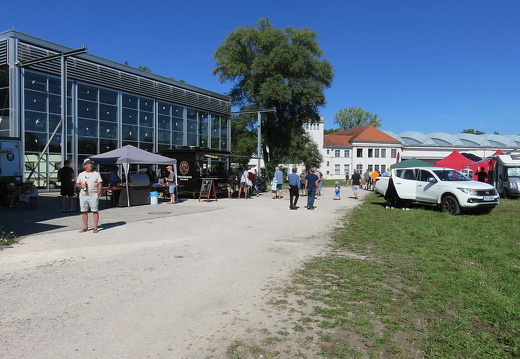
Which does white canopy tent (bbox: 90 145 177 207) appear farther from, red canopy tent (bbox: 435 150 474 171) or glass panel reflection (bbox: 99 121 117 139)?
red canopy tent (bbox: 435 150 474 171)

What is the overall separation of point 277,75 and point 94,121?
19048mm

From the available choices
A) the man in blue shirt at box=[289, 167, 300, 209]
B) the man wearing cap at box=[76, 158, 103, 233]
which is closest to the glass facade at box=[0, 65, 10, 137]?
the man wearing cap at box=[76, 158, 103, 233]

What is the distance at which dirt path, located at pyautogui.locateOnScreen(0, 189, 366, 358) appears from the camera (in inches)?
140

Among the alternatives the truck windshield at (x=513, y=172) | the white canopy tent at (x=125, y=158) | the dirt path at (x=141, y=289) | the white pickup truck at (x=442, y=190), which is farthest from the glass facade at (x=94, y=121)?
the truck windshield at (x=513, y=172)

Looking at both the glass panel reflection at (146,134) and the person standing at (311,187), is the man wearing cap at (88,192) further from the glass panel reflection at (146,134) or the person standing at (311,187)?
the glass panel reflection at (146,134)

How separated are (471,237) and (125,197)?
12223 millimetres

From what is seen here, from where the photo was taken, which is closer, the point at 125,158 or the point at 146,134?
the point at 125,158

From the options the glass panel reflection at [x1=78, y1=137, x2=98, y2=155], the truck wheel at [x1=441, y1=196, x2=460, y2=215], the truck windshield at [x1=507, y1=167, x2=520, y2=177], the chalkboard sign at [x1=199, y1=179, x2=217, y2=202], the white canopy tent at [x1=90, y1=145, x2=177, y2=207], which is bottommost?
the truck wheel at [x1=441, y1=196, x2=460, y2=215]

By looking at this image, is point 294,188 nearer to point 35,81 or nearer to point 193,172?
point 193,172

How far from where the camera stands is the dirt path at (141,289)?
3.57 metres

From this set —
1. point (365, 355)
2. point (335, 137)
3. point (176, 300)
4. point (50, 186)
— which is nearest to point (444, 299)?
point (365, 355)

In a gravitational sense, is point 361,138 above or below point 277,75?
below

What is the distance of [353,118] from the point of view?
105562 mm

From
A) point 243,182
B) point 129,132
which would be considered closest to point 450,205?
point 243,182
